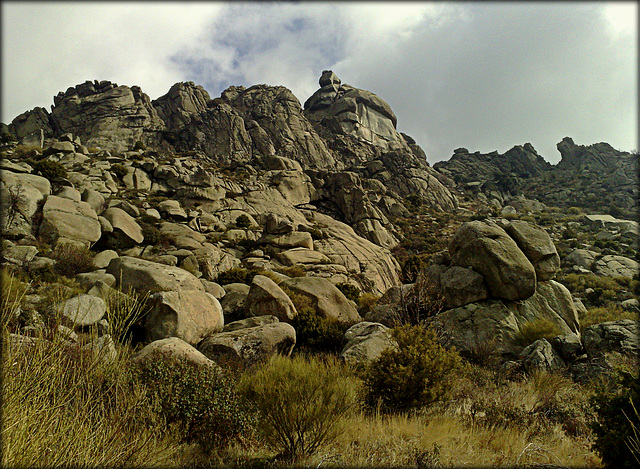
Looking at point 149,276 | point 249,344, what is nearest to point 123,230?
point 149,276

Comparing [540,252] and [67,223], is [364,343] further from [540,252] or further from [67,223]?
[67,223]

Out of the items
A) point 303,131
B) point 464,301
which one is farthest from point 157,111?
point 464,301

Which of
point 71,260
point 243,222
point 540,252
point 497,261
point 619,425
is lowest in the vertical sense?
point 619,425

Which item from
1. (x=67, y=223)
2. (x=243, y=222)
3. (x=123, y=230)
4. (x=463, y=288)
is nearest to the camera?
(x=463, y=288)

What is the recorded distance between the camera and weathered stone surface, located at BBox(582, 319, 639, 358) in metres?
11.7

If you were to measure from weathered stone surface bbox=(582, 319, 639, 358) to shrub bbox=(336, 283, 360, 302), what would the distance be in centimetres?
1215

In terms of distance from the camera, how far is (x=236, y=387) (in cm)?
664

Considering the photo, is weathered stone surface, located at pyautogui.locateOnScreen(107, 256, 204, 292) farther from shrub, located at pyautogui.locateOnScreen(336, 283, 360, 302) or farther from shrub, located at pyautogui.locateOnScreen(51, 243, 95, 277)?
shrub, located at pyautogui.locateOnScreen(336, 283, 360, 302)

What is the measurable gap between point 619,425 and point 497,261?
10.5m

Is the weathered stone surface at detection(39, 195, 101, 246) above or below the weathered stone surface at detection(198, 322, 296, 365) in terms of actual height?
above

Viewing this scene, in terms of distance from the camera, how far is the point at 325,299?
16.9 meters

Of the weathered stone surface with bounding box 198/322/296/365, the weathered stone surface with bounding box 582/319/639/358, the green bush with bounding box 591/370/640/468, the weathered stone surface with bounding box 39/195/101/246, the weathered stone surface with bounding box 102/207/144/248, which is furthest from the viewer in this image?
the weathered stone surface with bounding box 102/207/144/248

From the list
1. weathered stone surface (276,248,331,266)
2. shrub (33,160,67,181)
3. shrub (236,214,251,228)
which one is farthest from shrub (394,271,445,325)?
shrub (33,160,67,181)

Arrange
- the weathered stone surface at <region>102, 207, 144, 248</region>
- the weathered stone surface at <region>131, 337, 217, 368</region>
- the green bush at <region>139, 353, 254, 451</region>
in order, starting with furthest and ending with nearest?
the weathered stone surface at <region>102, 207, 144, 248</region>, the weathered stone surface at <region>131, 337, 217, 368</region>, the green bush at <region>139, 353, 254, 451</region>
